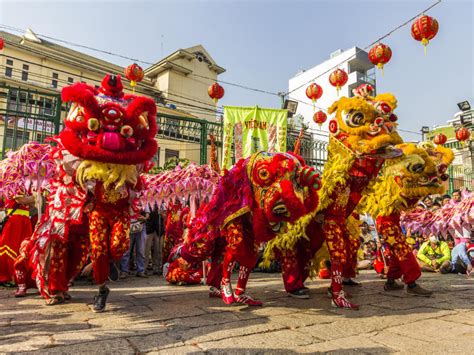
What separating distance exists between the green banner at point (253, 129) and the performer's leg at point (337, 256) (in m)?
4.25

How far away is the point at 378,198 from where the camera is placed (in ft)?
13.6

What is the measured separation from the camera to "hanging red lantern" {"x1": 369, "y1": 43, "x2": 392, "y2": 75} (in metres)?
7.91

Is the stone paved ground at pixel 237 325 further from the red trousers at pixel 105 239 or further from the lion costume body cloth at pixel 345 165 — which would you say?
the lion costume body cloth at pixel 345 165

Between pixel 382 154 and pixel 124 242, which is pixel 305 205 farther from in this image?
pixel 124 242

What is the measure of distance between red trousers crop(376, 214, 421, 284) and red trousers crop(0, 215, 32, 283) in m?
4.24

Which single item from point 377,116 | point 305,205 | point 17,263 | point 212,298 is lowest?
point 212,298

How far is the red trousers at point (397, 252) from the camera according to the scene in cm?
374

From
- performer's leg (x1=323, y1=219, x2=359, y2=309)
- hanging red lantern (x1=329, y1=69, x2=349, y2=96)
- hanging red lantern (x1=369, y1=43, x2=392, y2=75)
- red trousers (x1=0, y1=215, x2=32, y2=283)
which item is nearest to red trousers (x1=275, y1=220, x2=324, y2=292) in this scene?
performer's leg (x1=323, y1=219, x2=359, y2=309)

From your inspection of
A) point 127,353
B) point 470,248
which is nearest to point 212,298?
point 127,353

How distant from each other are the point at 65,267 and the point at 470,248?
6291mm

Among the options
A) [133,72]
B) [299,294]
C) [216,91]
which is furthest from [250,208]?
[133,72]

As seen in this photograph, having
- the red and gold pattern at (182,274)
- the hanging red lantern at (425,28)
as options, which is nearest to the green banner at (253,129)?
the hanging red lantern at (425,28)

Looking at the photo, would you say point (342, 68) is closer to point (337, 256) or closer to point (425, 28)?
point (425, 28)

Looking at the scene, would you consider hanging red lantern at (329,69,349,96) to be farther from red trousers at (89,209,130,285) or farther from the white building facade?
the white building facade
